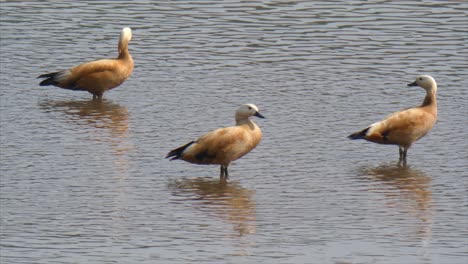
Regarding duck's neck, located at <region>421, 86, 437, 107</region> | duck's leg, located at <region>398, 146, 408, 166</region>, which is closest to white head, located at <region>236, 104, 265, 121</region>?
duck's leg, located at <region>398, 146, 408, 166</region>

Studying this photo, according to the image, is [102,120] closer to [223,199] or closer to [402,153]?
[402,153]

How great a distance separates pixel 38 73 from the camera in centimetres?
2380

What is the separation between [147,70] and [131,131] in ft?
12.2

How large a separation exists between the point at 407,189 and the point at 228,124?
3.91m

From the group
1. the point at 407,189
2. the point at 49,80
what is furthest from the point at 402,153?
the point at 49,80

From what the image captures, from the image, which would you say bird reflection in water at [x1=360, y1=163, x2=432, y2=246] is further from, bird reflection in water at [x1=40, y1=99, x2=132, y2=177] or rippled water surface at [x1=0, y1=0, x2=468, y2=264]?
bird reflection in water at [x1=40, y1=99, x2=132, y2=177]

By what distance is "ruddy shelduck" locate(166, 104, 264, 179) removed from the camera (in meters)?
17.8

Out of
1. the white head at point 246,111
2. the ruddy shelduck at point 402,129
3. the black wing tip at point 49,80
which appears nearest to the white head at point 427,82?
the ruddy shelduck at point 402,129

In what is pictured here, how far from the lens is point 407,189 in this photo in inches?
681

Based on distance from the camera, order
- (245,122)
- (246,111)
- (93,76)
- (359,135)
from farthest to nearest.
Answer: (93,76)
(359,135)
(245,122)
(246,111)

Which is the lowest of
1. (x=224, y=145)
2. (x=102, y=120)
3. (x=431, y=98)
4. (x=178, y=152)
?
(x=102, y=120)

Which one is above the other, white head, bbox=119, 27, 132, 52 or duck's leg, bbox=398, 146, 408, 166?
white head, bbox=119, 27, 132, 52

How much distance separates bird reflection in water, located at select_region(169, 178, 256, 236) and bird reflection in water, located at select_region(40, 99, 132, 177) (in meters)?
1.02

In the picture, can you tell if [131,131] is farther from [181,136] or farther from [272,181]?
[272,181]
